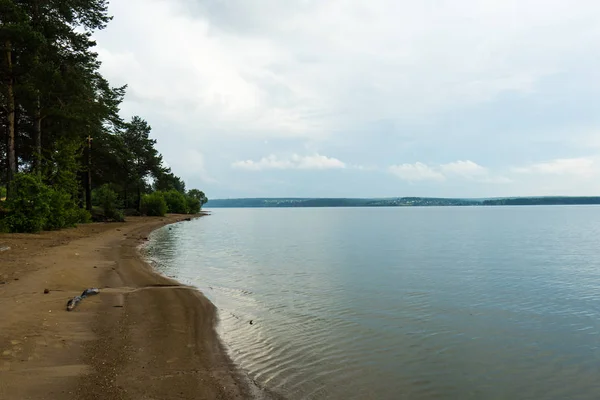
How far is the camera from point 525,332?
11.0m

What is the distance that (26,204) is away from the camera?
26406mm

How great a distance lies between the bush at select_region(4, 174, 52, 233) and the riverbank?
43.6 ft

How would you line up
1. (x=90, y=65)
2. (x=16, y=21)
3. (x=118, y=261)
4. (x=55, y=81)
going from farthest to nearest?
(x=90, y=65) < (x=55, y=81) < (x=16, y=21) < (x=118, y=261)

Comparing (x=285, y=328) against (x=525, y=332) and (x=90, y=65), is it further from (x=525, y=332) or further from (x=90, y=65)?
(x=90, y=65)

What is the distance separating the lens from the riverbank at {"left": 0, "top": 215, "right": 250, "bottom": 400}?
610 centimetres

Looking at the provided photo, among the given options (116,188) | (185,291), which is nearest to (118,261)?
(185,291)

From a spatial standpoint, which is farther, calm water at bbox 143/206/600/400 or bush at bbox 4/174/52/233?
bush at bbox 4/174/52/233

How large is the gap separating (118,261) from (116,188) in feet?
166

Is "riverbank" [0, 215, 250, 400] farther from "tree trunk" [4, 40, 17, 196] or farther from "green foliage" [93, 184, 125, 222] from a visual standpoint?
"green foliage" [93, 184, 125, 222]

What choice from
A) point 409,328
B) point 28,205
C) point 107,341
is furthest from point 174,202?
point 107,341

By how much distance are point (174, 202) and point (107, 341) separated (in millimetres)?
101457

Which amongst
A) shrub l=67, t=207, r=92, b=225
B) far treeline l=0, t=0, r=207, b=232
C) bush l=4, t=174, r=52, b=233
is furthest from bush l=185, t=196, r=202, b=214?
bush l=4, t=174, r=52, b=233

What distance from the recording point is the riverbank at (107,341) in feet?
20.0

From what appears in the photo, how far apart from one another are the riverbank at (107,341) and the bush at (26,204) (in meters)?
13.3
